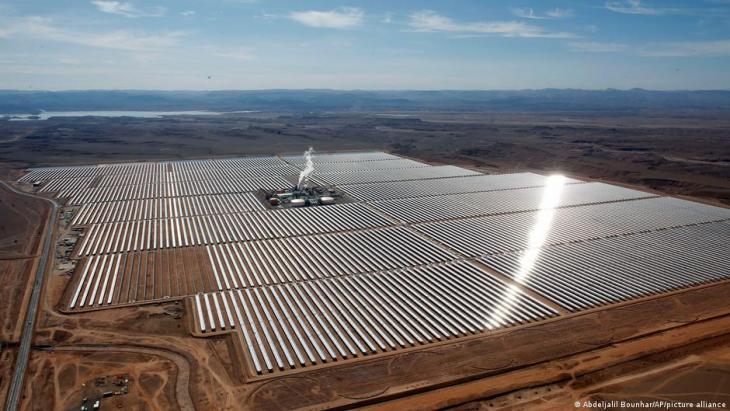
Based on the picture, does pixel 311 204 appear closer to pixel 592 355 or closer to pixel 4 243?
pixel 4 243

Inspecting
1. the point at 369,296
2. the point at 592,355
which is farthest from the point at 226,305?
the point at 592,355

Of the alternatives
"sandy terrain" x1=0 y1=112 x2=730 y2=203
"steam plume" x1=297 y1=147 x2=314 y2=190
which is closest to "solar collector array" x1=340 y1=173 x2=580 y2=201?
"steam plume" x1=297 y1=147 x2=314 y2=190

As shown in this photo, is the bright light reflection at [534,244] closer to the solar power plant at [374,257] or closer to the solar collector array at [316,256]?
the solar power plant at [374,257]

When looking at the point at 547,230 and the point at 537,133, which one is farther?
the point at 537,133

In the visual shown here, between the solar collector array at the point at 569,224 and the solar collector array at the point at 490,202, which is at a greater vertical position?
the solar collector array at the point at 490,202

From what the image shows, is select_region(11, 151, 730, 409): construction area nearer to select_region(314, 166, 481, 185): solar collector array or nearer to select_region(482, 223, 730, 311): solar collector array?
select_region(482, 223, 730, 311): solar collector array

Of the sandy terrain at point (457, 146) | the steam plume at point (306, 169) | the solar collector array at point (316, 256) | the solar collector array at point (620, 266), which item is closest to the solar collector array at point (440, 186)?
the steam plume at point (306, 169)

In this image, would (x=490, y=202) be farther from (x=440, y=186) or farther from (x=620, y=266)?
(x=620, y=266)
